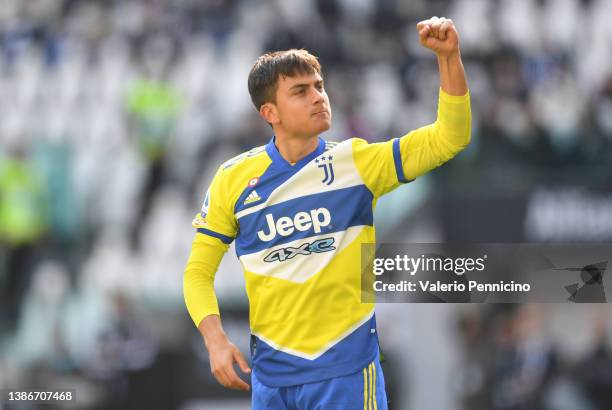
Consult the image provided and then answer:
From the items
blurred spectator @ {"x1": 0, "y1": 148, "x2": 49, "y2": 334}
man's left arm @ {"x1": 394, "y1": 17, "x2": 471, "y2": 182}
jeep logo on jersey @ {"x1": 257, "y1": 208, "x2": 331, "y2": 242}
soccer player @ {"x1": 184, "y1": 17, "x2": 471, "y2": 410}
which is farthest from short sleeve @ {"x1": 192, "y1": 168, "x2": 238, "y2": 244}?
blurred spectator @ {"x1": 0, "y1": 148, "x2": 49, "y2": 334}

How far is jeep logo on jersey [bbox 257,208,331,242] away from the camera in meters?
4.55

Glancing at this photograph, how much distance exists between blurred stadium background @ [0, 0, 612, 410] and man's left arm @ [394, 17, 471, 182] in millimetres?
6116

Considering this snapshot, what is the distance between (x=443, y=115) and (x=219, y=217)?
3.42 feet

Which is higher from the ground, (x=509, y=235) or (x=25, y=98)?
(x=25, y=98)

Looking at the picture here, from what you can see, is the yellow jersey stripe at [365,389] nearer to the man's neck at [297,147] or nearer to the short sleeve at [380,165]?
the short sleeve at [380,165]

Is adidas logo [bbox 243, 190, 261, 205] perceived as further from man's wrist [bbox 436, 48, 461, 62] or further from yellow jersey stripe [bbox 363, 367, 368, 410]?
Result: man's wrist [bbox 436, 48, 461, 62]

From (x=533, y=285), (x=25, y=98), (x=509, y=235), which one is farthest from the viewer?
(x=25, y=98)

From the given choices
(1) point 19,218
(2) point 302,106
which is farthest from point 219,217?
(1) point 19,218

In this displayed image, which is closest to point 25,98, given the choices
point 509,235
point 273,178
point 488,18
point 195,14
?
point 195,14

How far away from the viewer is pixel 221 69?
14.0 m

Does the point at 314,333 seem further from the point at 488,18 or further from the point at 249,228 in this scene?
the point at 488,18

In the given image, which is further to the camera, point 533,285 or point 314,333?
point 533,285

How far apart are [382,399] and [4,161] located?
9.52 m

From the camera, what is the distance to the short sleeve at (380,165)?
4.48 m
